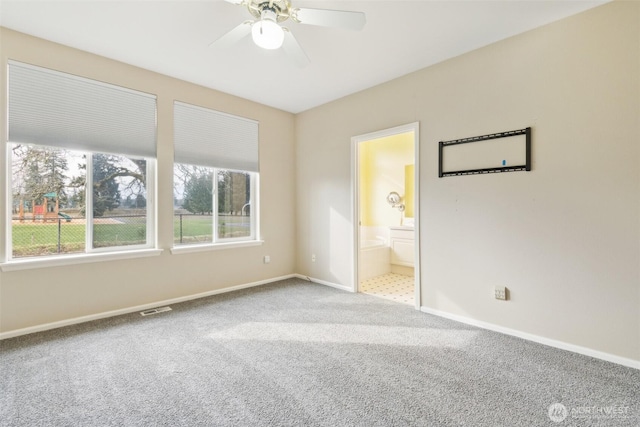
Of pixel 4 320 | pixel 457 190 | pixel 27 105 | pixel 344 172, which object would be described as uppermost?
pixel 27 105

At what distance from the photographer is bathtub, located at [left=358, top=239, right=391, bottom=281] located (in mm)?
4673

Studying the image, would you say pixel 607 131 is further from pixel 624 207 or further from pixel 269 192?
pixel 269 192

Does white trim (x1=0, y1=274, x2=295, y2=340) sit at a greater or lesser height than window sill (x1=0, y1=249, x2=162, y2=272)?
lesser

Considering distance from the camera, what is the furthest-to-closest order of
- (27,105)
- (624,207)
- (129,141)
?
(129,141) < (27,105) < (624,207)

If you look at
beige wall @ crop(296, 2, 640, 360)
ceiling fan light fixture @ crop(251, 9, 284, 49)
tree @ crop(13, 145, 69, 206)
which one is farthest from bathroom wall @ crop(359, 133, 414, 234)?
tree @ crop(13, 145, 69, 206)

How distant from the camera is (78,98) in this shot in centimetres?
288

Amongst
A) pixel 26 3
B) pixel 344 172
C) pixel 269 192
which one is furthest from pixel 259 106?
pixel 26 3

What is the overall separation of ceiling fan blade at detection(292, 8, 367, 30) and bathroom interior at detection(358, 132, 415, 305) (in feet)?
8.58

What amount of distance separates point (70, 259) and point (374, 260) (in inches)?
153

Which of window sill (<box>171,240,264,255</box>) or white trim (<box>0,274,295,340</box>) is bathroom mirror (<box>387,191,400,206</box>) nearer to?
window sill (<box>171,240,264,255</box>)

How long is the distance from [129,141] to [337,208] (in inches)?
104

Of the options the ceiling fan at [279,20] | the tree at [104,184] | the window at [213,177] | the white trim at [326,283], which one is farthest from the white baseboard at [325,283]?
the ceiling fan at [279,20]

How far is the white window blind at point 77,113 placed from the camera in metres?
2.61

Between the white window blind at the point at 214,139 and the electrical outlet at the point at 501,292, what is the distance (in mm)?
3347
